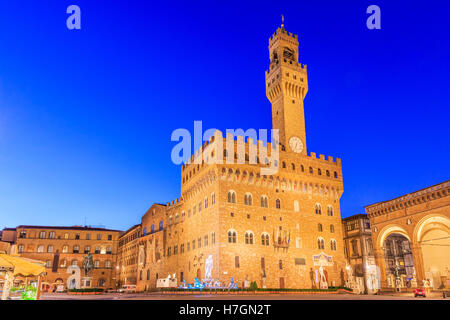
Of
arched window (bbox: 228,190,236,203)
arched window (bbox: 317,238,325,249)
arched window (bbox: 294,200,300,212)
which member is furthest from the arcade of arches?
arched window (bbox: 228,190,236,203)

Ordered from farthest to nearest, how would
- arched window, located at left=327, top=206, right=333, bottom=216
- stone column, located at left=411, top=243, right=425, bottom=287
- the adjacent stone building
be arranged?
arched window, located at left=327, top=206, right=333, bottom=216 → the adjacent stone building → stone column, located at left=411, top=243, right=425, bottom=287

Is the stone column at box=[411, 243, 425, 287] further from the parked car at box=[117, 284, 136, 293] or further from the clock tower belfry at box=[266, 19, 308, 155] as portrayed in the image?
the parked car at box=[117, 284, 136, 293]

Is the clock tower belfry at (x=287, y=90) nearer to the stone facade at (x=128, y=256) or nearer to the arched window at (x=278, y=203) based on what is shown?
the arched window at (x=278, y=203)

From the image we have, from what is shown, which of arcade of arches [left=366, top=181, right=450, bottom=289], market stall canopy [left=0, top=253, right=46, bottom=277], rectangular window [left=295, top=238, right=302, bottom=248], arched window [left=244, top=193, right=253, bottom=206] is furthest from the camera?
rectangular window [left=295, top=238, right=302, bottom=248]

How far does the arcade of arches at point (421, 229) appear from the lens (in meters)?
41.9

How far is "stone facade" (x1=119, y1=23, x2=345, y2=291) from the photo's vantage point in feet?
148

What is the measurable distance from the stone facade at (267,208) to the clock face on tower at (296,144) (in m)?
0.15

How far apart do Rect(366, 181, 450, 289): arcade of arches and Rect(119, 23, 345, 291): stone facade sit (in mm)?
5591

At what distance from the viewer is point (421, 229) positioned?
4403 centimetres

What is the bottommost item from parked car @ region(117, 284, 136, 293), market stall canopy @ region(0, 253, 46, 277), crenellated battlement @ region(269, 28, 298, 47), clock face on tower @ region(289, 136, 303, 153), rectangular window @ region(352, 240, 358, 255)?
parked car @ region(117, 284, 136, 293)

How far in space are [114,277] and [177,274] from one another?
37.3m

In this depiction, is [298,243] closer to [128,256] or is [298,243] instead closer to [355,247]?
[355,247]

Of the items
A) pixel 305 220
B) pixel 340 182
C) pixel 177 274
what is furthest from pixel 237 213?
pixel 340 182
